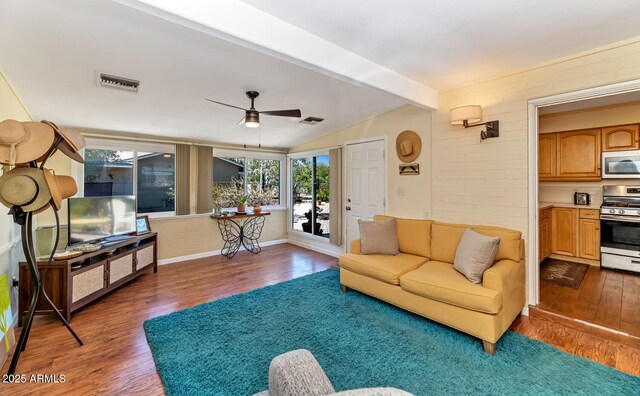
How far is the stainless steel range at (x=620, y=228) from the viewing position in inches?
150

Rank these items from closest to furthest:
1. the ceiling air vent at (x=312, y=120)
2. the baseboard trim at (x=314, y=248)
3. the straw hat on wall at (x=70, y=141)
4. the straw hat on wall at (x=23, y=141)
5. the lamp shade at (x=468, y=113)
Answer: the straw hat on wall at (x=23, y=141)
the straw hat on wall at (x=70, y=141)
the lamp shade at (x=468, y=113)
the ceiling air vent at (x=312, y=120)
the baseboard trim at (x=314, y=248)

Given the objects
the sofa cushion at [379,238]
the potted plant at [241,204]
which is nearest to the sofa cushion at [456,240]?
the sofa cushion at [379,238]

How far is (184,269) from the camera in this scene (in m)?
4.52

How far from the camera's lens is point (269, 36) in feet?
6.48

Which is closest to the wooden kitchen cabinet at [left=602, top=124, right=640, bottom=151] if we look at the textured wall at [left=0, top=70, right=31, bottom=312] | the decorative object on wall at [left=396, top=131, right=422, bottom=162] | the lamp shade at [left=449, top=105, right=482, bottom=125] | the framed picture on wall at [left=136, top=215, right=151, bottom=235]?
the lamp shade at [left=449, top=105, right=482, bottom=125]

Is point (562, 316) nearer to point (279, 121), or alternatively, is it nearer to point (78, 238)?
point (279, 121)

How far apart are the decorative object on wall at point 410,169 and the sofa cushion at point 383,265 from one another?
1.19m

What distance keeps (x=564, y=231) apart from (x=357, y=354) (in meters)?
4.48


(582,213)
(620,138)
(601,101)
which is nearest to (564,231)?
(582,213)

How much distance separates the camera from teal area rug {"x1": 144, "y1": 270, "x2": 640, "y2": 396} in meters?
1.87

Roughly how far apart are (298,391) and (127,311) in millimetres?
3075

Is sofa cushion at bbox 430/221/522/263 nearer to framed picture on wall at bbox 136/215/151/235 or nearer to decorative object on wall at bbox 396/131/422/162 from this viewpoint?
decorative object on wall at bbox 396/131/422/162

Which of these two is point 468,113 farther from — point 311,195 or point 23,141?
point 23,141

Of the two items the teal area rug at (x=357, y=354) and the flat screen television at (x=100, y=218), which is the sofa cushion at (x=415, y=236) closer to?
the teal area rug at (x=357, y=354)
